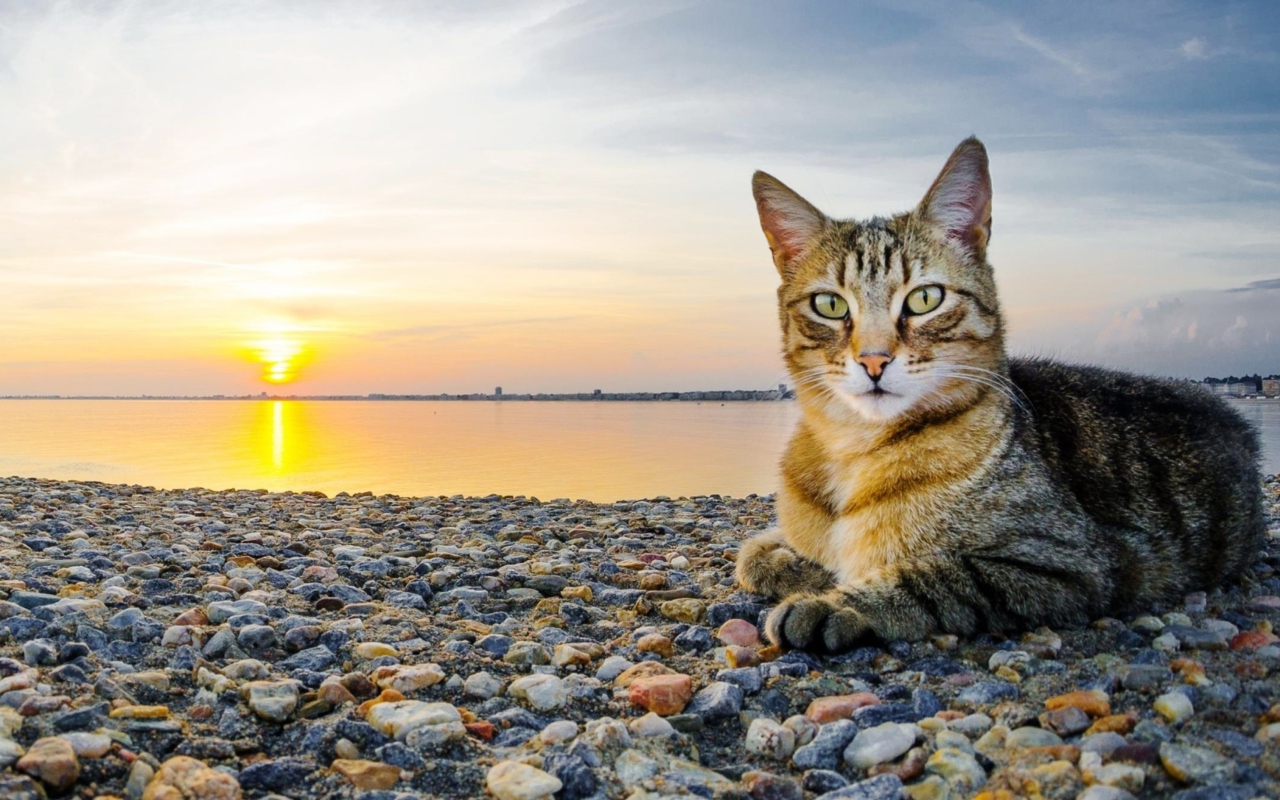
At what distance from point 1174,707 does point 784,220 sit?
2.86 meters

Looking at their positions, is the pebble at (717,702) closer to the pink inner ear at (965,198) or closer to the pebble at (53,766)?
the pebble at (53,766)

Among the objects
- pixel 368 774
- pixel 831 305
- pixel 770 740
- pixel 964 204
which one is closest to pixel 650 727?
pixel 770 740

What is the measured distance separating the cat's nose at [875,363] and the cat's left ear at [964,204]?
0.89m

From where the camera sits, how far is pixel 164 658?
369cm

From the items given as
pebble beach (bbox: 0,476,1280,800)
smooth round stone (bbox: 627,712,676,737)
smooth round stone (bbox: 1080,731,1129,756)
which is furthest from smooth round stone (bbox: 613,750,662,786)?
smooth round stone (bbox: 1080,731,1129,756)

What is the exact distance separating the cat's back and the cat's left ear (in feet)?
2.58

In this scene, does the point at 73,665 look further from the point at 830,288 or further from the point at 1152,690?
the point at 1152,690

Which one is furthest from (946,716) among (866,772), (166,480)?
(166,480)

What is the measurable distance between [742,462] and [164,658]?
16217 mm

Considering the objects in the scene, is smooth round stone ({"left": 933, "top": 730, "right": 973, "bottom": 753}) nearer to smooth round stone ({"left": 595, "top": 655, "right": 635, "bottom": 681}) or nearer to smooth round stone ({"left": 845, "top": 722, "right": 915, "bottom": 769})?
smooth round stone ({"left": 845, "top": 722, "right": 915, "bottom": 769})

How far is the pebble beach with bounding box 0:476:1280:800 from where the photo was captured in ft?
8.46

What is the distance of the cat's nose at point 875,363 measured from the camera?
3854 millimetres

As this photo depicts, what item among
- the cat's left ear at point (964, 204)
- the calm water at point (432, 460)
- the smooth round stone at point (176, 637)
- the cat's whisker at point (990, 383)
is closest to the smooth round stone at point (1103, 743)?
the cat's whisker at point (990, 383)

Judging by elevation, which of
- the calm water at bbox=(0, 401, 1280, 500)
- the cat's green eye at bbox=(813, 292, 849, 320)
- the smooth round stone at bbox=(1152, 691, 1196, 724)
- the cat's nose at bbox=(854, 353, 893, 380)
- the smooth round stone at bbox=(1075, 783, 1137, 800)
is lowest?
the calm water at bbox=(0, 401, 1280, 500)
